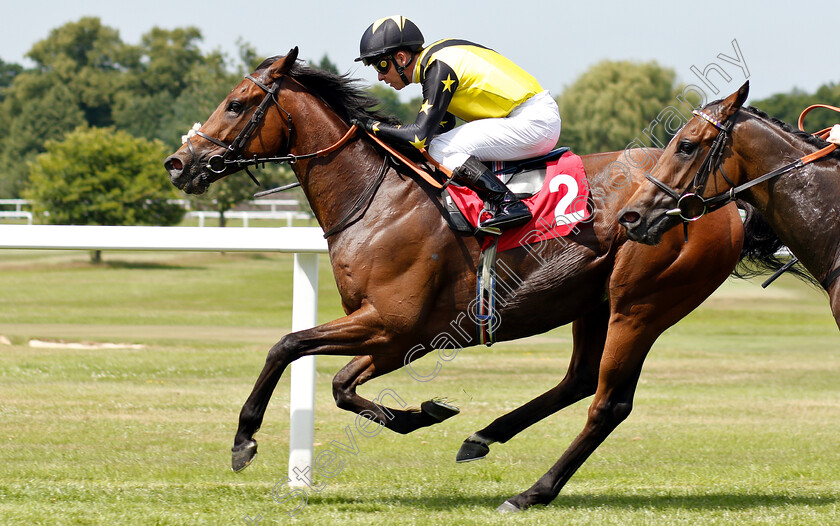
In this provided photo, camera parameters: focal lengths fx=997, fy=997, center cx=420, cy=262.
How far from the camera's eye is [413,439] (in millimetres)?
7340

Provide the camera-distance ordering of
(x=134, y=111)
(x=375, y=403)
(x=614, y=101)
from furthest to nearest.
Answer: (x=134, y=111) < (x=614, y=101) < (x=375, y=403)

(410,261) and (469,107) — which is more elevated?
(469,107)

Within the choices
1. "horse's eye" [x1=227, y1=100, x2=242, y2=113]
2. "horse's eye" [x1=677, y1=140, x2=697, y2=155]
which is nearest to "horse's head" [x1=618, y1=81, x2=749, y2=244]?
"horse's eye" [x1=677, y1=140, x2=697, y2=155]

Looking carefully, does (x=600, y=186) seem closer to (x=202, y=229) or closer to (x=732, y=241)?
(x=732, y=241)

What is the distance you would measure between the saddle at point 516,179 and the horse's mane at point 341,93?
0.58 meters

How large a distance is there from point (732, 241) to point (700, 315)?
16.5 m

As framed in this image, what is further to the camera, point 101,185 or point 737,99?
point 101,185

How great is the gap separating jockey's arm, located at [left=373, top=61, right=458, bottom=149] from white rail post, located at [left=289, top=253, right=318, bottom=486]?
105cm

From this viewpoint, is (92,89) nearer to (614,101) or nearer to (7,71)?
(7,71)

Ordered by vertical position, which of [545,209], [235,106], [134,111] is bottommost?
[134,111]

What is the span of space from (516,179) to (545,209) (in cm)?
22

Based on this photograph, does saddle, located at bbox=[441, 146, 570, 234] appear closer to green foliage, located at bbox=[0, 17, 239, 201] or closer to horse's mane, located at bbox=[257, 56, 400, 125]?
horse's mane, located at bbox=[257, 56, 400, 125]

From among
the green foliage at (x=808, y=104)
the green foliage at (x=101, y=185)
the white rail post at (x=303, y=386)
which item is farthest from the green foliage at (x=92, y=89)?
the white rail post at (x=303, y=386)

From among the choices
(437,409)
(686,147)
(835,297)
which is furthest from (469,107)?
(835,297)
